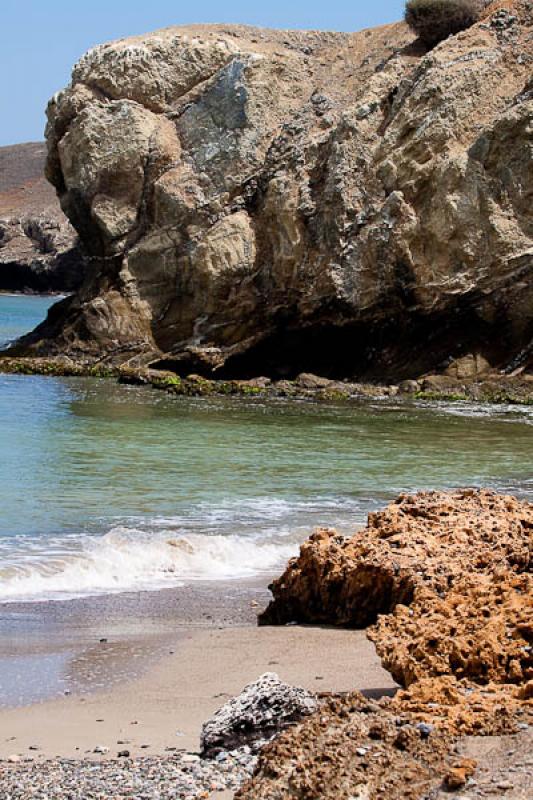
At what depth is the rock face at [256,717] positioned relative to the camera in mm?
5176

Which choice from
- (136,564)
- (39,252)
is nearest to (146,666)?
(136,564)

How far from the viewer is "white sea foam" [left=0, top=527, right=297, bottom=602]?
9680 millimetres

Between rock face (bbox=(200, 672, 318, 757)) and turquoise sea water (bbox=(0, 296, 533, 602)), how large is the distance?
4.37 meters

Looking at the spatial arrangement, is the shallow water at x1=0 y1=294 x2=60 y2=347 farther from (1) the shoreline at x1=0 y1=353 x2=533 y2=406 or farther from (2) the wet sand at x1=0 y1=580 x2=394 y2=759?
(2) the wet sand at x1=0 y1=580 x2=394 y2=759

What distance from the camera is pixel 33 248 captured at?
99.4 meters

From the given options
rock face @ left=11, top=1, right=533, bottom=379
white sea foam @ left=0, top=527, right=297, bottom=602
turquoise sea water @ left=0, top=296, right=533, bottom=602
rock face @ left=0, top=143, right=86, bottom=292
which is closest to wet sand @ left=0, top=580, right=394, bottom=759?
white sea foam @ left=0, top=527, right=297, bottom=602

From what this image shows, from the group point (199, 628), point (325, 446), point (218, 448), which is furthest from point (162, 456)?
point (199, 628)

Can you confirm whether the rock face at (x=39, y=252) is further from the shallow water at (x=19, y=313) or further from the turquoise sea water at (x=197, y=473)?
the turquoise sea water at (x=197, y=473)

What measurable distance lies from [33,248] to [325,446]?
275 feet

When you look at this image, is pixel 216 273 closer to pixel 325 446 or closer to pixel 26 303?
pixel 325 446

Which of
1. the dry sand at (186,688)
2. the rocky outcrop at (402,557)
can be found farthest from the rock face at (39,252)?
the dry sand at (186,688)

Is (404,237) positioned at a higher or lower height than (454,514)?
higher

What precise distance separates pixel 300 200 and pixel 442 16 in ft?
26.7

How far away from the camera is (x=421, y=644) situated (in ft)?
18.7
